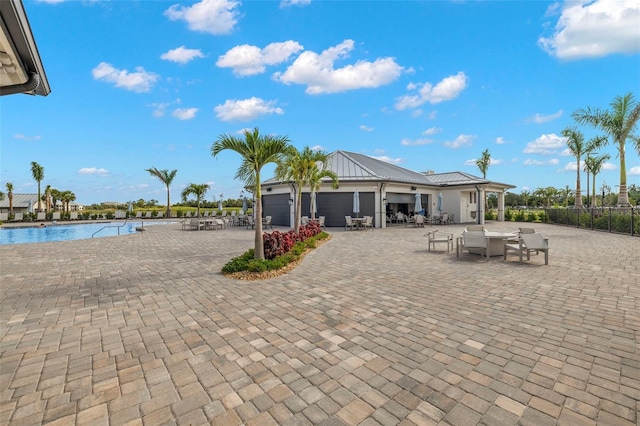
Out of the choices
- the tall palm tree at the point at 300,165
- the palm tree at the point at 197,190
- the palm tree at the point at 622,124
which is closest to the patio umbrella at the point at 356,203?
the tall palm tree at the point at 300,165

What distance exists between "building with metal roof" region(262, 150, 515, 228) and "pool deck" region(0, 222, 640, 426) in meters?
15.0

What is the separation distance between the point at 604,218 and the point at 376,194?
13.5m

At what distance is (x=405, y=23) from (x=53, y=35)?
12819 millimetres

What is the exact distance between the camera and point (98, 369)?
3018mm

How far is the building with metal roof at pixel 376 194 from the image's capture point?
21562 mm

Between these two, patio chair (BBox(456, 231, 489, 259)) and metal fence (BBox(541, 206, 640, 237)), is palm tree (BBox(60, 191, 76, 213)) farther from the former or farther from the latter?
metal fence (BBox(541, 206, 640, 237))

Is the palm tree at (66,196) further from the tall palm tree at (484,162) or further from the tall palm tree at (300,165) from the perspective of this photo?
the tall palm tree at (484,162)

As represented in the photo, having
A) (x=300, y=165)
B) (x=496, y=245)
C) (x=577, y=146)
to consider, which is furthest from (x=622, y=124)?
(x=300, y=165)

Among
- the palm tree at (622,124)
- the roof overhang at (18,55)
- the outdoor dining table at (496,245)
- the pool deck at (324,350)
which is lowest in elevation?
the pool deck at (324,350)

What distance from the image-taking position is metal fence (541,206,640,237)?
587 inches

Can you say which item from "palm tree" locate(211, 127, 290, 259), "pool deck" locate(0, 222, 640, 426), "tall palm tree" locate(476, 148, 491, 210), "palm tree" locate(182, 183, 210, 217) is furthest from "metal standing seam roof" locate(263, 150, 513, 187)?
"palm tree" locate(182, 183, 210, 217)

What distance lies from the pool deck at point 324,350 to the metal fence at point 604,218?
485 inches

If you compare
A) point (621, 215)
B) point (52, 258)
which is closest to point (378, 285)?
point (52, 258)

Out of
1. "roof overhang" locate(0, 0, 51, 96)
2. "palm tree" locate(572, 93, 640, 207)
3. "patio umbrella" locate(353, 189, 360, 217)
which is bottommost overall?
"patio umbrella" locate(353, 189, 360, 217)
